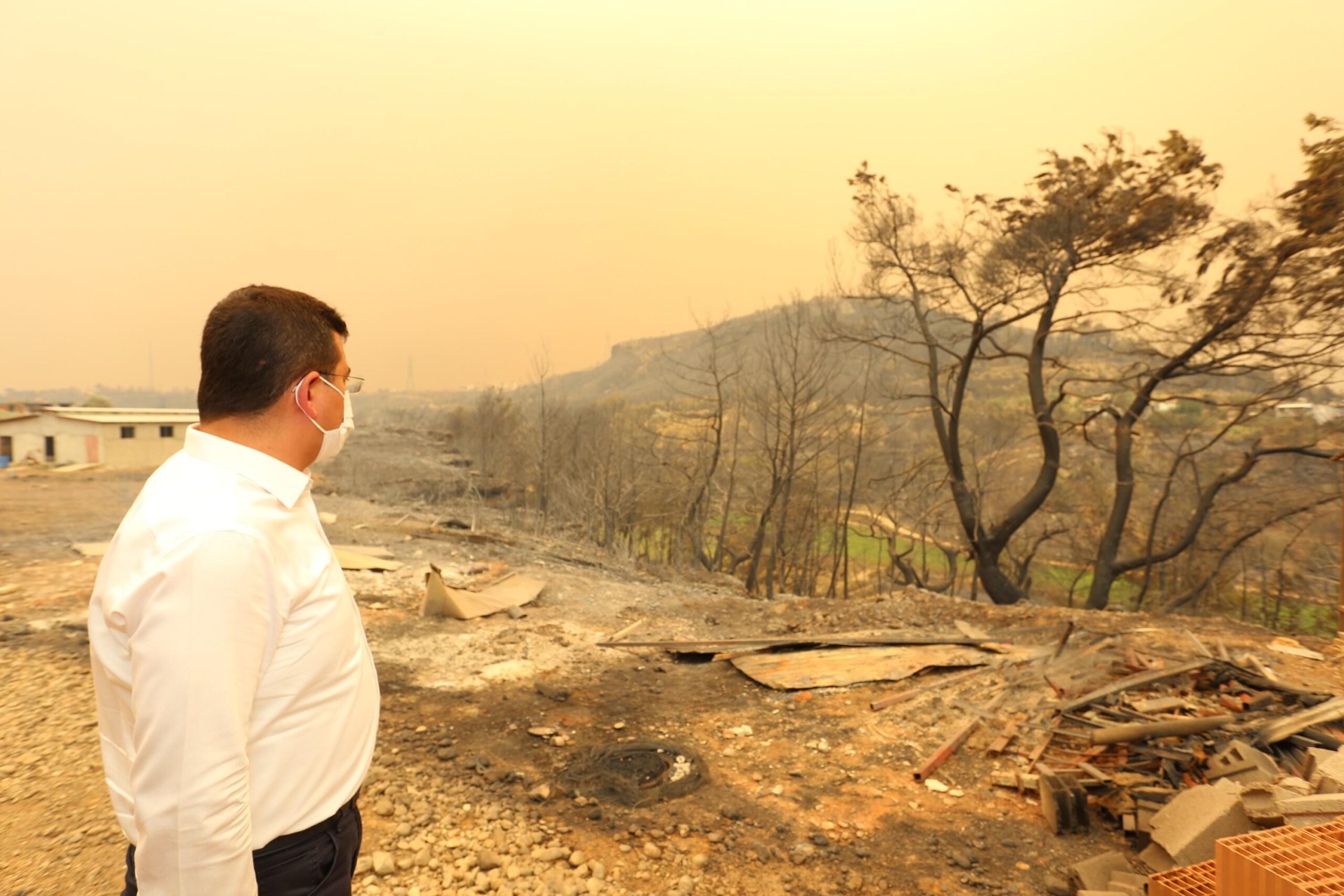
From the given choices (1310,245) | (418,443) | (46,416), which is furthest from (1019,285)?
(46,416)

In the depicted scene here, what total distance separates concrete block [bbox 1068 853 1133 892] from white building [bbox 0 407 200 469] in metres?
33.7

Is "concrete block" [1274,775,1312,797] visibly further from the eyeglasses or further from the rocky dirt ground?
the eyeglasses

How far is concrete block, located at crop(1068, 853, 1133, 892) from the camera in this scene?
3.44 m

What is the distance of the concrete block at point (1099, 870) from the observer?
136 inches

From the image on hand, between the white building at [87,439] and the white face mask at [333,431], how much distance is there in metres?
32.8

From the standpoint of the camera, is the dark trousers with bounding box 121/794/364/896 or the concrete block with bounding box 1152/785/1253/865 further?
the concrete block with bounding box 1152/785/1253/865

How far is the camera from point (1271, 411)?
11.8 meters

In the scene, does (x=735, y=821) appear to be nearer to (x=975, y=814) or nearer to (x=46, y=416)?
(x=975, y=814)

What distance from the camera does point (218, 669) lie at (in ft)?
4.01

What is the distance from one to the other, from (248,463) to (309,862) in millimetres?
922

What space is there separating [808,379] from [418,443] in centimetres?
1887

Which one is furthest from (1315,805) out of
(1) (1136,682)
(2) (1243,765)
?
(1) (1136,682)

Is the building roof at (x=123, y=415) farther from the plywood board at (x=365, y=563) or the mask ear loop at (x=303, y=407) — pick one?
the mask ear loop at (x=303, y=407)

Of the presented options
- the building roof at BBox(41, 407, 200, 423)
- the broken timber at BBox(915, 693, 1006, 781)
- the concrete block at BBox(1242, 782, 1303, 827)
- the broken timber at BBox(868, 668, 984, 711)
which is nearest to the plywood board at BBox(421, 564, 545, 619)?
the broken timber at BBox(868, 668, 984, 711)
